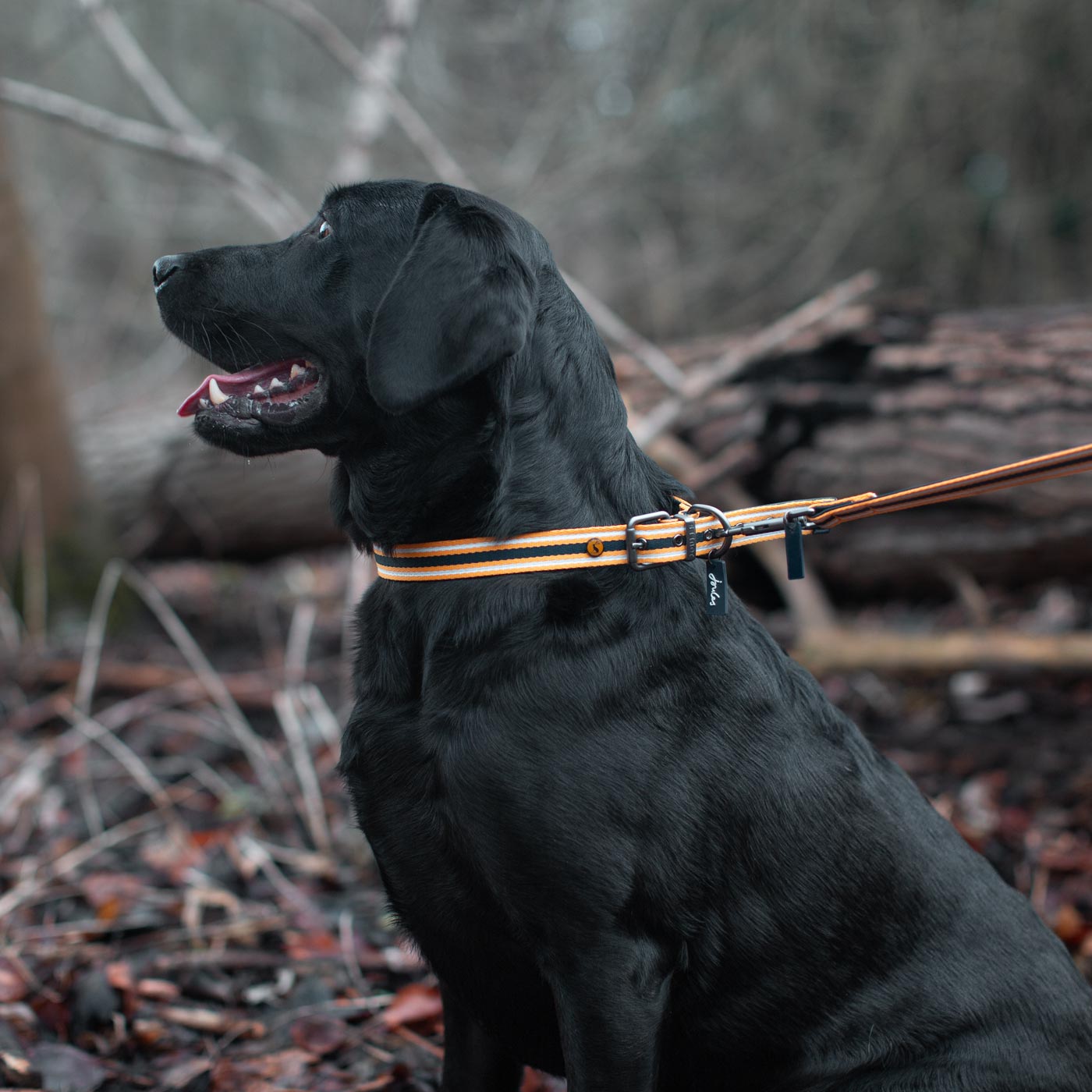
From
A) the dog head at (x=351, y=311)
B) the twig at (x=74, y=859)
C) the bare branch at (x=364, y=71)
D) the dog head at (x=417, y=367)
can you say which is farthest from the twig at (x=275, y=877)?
the bare branch at (x=364, y=71)

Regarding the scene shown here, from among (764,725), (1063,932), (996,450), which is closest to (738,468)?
(996,450)

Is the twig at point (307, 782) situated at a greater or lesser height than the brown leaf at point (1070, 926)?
greater

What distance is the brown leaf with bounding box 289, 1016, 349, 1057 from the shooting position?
2441 millimetres

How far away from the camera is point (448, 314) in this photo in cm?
178

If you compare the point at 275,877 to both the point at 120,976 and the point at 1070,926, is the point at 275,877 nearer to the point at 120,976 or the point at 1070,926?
the point at 120,976

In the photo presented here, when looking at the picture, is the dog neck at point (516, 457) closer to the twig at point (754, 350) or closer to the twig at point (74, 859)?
the twig at point (74, 859)

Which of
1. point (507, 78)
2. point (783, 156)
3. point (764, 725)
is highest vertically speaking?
point (507, 78)

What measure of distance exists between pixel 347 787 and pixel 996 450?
9.72 feet

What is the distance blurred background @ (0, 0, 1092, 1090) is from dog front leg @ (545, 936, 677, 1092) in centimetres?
87

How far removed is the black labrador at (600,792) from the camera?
5.49 feet

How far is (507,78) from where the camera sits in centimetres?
877

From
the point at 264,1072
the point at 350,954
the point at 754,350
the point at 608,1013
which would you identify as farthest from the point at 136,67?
the point at 608,1013

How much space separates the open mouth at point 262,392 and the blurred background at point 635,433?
1466mm

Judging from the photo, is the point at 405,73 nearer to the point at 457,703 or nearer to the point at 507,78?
the point at 507,78
